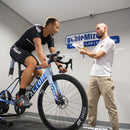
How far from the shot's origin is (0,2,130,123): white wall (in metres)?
2.07

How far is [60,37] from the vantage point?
2.67 metres

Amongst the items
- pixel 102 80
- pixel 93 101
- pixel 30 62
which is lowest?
pixel 93 101

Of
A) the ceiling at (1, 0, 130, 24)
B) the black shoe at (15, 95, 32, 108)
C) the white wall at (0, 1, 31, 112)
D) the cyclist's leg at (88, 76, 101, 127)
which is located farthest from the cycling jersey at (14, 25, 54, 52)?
the ceiling at (1, 0, 130, 24)

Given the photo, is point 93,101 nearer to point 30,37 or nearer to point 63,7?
point 30,37

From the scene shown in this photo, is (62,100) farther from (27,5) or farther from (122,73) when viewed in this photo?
(27,5)

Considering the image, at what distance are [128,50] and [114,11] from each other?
840 millimetres

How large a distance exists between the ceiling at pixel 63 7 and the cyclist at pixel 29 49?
1.16 metres

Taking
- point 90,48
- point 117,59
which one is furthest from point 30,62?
point 117,59

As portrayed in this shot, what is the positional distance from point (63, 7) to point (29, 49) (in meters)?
1.36

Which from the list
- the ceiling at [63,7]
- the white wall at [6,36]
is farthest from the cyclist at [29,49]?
the ceiling at [63,7]

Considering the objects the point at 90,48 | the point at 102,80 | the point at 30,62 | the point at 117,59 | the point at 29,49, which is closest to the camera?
the point at 30,62

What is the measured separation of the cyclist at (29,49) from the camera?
41.2 inches

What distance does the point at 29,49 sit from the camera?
4.28 ft

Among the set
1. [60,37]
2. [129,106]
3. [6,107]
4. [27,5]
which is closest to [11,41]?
[27,5]
